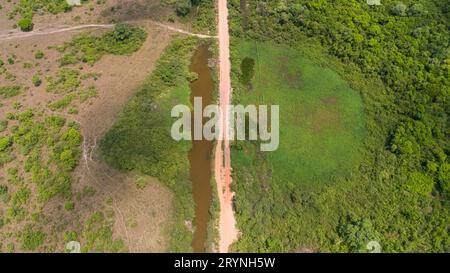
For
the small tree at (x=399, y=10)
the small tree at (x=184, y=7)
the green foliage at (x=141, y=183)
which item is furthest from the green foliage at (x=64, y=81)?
the small tree at (x=399, y=10)

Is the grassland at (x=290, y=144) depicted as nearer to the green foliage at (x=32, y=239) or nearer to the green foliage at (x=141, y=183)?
the green foliage at (x=141, y=183)

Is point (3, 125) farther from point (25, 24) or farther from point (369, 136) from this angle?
point (369, 136)

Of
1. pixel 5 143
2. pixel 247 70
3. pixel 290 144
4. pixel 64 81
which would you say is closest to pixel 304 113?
pixel 290 144

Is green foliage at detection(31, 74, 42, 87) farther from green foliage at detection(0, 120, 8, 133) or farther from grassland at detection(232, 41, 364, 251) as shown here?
grassland at detection(232, 41, 364, 251)

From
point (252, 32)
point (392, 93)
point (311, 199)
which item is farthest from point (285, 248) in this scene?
point (252, 32)
